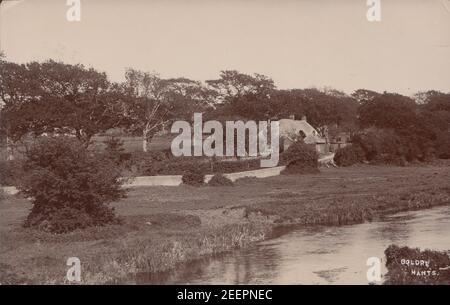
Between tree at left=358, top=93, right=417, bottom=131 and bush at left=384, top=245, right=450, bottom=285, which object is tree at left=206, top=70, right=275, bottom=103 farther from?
bush at left=384, top=245, right=450, bottom=285

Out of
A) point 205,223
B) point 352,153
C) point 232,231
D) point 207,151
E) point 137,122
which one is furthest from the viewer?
point 352,153

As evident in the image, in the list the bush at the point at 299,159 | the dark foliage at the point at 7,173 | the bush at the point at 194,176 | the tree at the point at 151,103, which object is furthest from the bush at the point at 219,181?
the dark foliage at the point at 7,173

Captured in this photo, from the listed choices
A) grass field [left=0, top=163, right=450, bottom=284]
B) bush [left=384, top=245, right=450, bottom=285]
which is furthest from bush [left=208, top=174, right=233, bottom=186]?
bush [left=384, top=245, right=450, bottom=285]

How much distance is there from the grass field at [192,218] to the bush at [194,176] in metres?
1.24

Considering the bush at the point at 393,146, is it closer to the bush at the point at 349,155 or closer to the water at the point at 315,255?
the bush at the point at 349,155

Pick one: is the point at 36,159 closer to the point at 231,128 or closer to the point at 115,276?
the point at 115,276

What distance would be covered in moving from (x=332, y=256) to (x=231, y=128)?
38.5 m

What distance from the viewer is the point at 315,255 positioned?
2645 cm

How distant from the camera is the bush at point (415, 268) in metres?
21.0

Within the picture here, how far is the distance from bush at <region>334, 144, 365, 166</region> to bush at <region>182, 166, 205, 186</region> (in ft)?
94.6

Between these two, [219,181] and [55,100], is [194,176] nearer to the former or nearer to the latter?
[219,181]

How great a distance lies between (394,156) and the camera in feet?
253

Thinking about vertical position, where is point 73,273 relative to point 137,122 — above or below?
below
